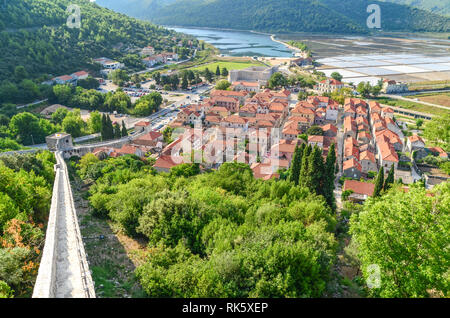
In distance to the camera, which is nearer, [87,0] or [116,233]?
[116,233]

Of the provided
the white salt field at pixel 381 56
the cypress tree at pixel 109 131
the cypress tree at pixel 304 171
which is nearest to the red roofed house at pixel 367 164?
the cypress tree at pixel 304 171

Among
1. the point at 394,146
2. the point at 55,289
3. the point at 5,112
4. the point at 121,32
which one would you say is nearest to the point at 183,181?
the point at 55,289

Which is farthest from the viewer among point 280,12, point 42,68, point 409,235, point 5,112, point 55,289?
point 280,12

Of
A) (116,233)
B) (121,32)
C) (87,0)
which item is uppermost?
(87,0)

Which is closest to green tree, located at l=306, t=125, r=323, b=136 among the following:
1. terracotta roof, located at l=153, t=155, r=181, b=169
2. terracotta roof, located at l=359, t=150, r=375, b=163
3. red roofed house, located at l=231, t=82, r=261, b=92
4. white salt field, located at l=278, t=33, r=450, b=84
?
terracotta roof, located at l=359, t=150, r=375, b=163

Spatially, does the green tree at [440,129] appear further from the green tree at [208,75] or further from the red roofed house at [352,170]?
the green tree at [208,75]

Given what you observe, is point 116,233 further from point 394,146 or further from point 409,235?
point 394,146

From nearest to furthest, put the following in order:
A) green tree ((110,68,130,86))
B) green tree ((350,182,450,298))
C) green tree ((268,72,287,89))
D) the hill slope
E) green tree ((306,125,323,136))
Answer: green tree ((350,182,450,298))
green tree ((306,125,323,136))
the hill slope
green tree ((268,72,287,89))
green tree ((110,68,130,86))

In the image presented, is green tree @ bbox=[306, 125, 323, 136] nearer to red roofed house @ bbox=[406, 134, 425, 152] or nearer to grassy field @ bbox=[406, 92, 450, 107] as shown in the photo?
red roofed house @ bbox=[406, 134, 425, 152]

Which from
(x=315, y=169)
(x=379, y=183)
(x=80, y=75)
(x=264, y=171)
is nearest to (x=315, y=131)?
(x=264, y=171)
